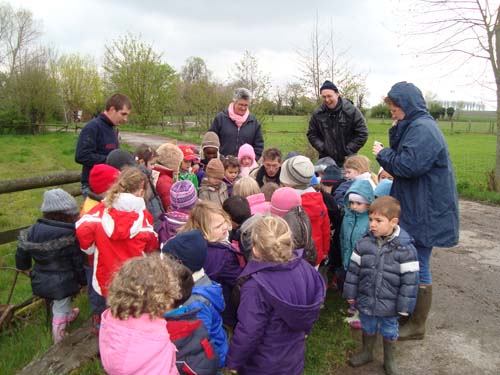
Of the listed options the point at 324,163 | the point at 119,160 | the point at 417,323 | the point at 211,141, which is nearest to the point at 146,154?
the point at 119,160

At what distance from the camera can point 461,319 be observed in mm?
4004

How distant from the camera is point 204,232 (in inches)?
111

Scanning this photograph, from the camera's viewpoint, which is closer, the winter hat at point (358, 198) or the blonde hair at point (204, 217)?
the blonde hair at point (204, 217)

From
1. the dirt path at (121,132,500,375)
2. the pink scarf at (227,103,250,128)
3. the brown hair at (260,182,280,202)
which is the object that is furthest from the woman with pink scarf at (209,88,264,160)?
the dirt path at (121,132,500,375)

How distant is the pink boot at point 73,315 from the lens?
139 inches

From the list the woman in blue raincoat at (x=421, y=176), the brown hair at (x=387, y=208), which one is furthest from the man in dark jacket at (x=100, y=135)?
the brown hair at (x=387, y=208)

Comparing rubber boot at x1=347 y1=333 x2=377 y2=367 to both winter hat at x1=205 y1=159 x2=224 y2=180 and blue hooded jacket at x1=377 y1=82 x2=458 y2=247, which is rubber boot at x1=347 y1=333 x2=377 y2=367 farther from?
winter hat at x1=205 y1=159 x2=224 y2=180

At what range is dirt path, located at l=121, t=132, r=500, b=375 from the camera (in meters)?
3.25

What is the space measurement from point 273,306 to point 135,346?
30.7 inches

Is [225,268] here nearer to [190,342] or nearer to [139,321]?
[190,342]

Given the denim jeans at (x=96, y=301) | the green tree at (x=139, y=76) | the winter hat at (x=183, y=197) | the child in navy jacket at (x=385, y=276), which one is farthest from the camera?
the green tree at (x=139, y=76)

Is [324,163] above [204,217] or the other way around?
above

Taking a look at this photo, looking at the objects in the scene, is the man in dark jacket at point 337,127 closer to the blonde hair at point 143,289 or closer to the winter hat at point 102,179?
the winter hat at point 102,179

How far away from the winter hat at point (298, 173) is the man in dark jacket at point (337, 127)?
1.70m
